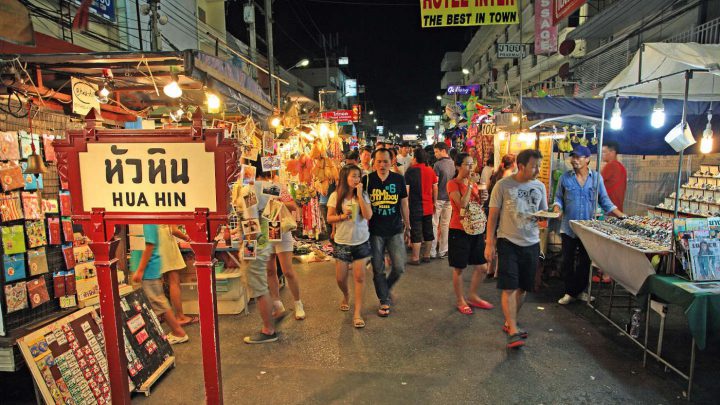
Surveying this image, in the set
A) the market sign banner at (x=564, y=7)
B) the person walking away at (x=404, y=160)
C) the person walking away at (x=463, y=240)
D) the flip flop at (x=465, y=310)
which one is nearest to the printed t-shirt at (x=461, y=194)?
the person walking away at (x=463, y=240)

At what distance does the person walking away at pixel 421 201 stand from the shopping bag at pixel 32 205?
17.6ft

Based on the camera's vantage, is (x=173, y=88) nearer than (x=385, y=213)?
Yes

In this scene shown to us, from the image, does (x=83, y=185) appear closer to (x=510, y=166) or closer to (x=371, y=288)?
(x=371, y=288)

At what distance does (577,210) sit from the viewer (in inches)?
220

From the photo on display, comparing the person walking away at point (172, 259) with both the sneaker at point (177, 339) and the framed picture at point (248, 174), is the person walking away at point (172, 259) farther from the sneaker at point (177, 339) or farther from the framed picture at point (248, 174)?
the framed picture at point (248, 174)

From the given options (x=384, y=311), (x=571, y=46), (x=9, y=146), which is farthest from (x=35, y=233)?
(x=571, y=46)

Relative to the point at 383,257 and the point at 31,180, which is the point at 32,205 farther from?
the point at 383,257

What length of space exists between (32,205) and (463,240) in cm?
456

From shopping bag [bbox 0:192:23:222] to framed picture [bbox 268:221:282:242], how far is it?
2197mm

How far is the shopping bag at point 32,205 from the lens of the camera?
134 inches

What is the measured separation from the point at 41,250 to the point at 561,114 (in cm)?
729

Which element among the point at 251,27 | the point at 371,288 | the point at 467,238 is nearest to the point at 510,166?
the point at 467,238

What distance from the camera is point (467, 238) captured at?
5.28 m

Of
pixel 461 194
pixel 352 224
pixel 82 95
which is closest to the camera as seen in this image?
pixel 82 95
